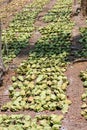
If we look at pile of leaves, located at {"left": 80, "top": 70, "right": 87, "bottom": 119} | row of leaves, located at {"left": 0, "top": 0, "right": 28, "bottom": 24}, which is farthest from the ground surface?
row of leaves, located at {"left": 0, "top": 0, "right": 28, "bottom": 24}

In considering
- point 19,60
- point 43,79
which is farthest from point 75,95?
point 19,60

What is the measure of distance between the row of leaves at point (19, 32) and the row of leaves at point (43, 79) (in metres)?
1.17

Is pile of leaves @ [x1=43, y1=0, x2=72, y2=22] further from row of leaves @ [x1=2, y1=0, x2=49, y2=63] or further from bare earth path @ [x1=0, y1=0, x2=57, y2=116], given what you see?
row of leaves @ [x1=2, y1=0, x2=49, y2=63]

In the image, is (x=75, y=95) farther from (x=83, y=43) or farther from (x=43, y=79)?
(x=83, y=43)

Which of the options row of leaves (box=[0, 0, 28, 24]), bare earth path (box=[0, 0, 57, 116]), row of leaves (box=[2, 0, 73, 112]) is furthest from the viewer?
row of leaves (box=[0, 0, 28, 24])

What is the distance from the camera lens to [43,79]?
48.3 feet

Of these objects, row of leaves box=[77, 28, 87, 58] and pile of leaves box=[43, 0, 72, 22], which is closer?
row of leaves box=[77, 28, 87, 58]

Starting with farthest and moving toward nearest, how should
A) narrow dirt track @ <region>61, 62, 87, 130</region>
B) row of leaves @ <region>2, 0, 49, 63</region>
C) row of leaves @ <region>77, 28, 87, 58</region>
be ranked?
row of leaves @ <region>2, 0, 49, 63</region>
row of leaves @ <region>77, 28, 87, 58</region>
narrow dirt track @ <region>61, 62, 87, 130</region>

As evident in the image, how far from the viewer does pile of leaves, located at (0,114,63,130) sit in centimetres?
1060

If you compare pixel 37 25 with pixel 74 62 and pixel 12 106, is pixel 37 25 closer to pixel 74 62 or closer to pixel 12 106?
pixel 74 62

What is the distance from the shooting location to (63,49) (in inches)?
745

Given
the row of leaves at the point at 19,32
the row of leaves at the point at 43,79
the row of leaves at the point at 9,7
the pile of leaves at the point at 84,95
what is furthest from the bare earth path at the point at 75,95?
the row of leaves at the point at 9,7

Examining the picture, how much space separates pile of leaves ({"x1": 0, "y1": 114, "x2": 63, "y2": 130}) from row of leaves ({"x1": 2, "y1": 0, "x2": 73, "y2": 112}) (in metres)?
0.83

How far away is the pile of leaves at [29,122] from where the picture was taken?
1060 cm
